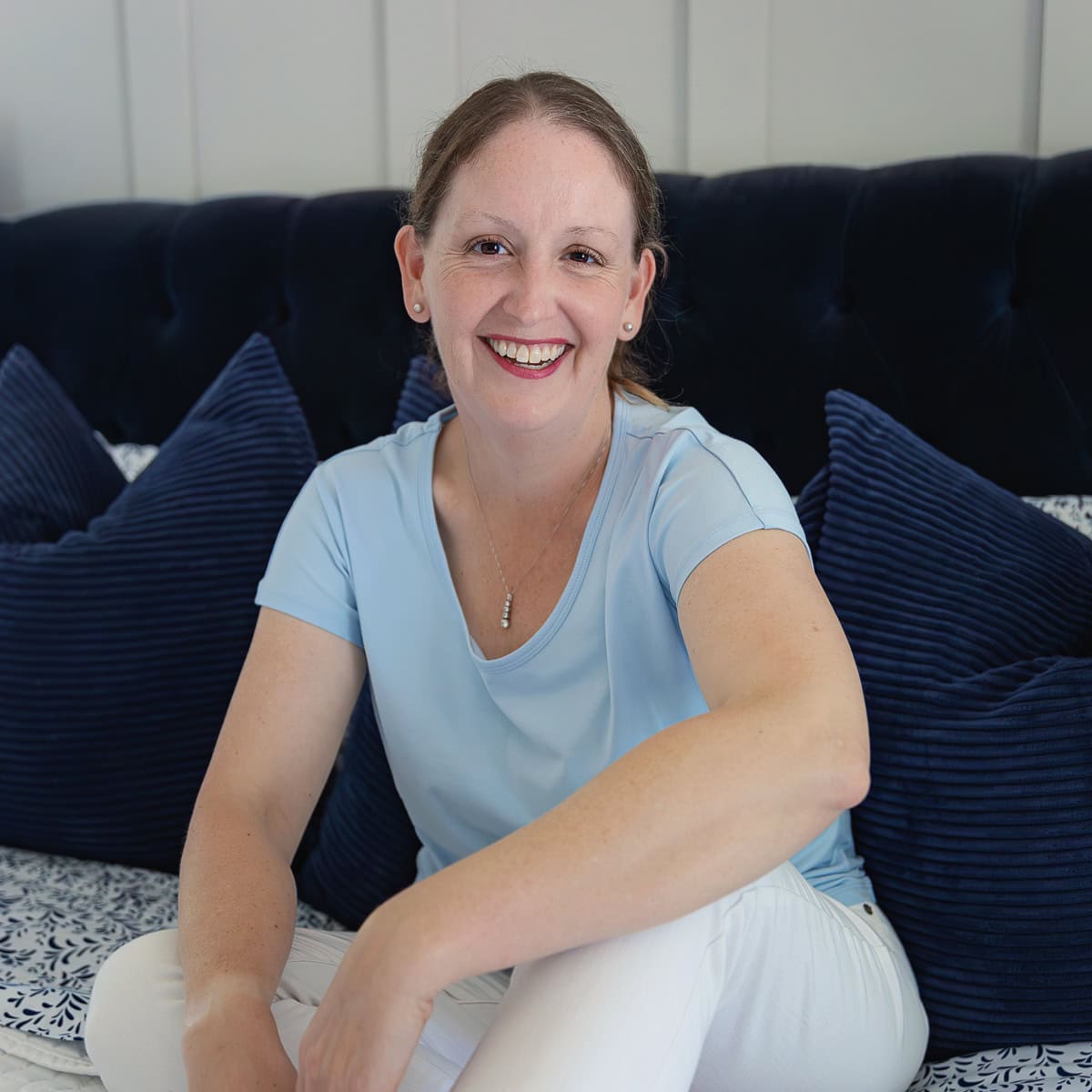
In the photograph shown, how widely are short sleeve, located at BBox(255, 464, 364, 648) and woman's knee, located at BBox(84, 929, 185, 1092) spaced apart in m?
0.38

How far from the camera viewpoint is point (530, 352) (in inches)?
47.3

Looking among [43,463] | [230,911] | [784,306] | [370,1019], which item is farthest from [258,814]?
[784,306]

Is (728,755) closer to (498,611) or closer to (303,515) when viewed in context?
(498,611)

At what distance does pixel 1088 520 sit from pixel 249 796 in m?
0.99

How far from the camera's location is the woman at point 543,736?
90cm

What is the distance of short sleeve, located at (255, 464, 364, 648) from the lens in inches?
51.6

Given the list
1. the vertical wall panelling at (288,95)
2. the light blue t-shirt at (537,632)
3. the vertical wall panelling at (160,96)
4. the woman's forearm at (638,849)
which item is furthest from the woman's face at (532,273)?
the vertical wall panelling at (160,96)

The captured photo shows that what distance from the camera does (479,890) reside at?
0.88 meters

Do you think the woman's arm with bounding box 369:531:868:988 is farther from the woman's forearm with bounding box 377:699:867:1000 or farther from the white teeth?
A: the white teeth

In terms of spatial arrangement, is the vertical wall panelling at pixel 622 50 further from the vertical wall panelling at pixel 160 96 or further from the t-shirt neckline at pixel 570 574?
the t-shirt neckline at pixel 570 574

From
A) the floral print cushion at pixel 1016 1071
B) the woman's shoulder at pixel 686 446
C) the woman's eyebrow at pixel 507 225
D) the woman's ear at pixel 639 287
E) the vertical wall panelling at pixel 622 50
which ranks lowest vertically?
the floral print cushion at pixel 1016 1071

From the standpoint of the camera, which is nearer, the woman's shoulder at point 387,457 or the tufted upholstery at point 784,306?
the woman's shoulder at point 387,457

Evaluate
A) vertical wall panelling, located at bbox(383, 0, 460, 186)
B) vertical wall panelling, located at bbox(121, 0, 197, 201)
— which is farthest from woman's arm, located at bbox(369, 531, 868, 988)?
vertical wall panelling, located at bbox(121, 0, 197, 201)

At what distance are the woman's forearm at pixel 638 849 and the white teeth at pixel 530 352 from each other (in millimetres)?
434
